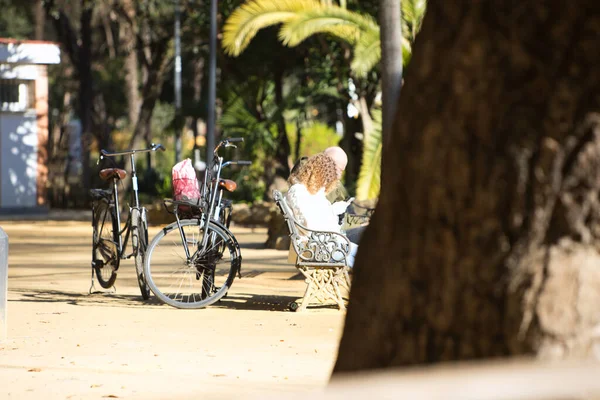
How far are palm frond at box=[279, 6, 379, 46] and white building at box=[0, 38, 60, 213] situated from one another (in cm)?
1127

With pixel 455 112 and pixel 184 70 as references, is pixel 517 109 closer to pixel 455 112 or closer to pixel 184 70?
pixel 455 112

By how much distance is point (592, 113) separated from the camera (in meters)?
2.96

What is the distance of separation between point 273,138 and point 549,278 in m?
22.3

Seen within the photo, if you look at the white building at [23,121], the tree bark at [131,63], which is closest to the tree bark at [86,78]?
the tree bark at [131,63]

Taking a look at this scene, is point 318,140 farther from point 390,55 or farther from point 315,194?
point 315,194

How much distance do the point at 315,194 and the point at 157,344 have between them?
8.19 ft

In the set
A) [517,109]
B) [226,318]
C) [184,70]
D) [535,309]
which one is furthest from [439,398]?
[184,70]

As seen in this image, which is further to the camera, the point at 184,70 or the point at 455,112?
the point at 184,70

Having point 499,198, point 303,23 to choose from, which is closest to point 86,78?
point 303,23

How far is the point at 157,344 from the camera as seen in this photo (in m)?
7.18

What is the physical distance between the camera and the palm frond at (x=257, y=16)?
59.5 ft

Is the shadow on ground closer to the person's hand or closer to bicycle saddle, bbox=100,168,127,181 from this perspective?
the person's hand

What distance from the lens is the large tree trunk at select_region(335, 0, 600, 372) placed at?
2914 mm

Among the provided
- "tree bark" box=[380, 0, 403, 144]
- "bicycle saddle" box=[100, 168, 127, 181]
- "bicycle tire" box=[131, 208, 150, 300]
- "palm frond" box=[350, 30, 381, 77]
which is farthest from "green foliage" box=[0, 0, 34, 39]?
"bicycle tire" box=[131, 208, 150, 300]
